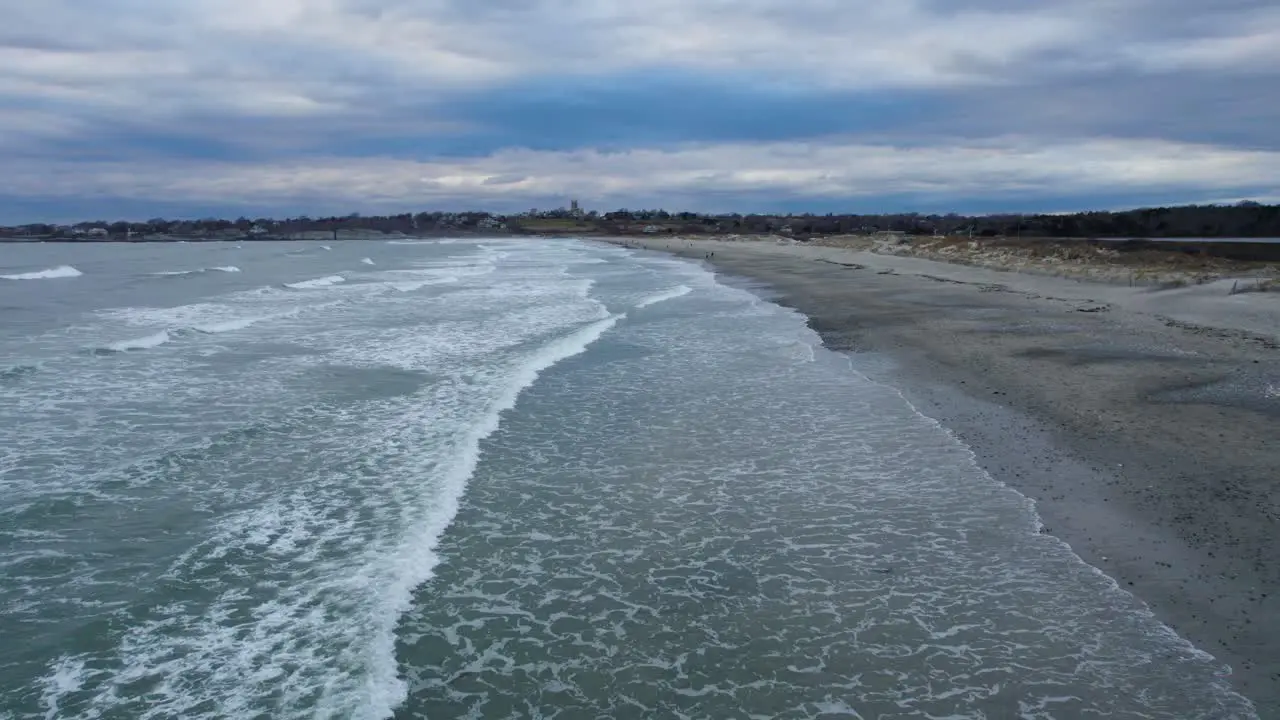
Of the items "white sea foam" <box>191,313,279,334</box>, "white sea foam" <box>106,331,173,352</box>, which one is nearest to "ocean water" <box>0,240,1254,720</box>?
"white sea foam" <box>106,331,173,352</box>

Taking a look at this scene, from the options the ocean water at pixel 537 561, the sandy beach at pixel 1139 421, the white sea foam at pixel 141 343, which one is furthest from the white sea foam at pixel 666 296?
the ocean water at pixel 537 561

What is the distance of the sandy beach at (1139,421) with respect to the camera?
638cm

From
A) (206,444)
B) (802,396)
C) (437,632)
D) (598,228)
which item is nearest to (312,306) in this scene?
(206,444)

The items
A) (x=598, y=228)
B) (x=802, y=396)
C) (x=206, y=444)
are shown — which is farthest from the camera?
(x=598, y=228)

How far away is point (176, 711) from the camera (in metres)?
5.15

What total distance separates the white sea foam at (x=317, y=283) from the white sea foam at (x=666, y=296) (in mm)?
17659

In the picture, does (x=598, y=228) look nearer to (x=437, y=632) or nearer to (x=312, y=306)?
(x=312, y=306)

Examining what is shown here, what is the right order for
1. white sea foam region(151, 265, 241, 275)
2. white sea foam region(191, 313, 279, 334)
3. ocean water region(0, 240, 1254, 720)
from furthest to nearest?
1. white sea foam region(151, 265, 241, 275)
2. white sea foam region(191, 313, 279, 334)
3. ocean water region(0, 240, 1254, 720)

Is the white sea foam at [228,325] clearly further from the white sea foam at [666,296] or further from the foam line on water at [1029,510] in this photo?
the foam line on water at [1029,510]

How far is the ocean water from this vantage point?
5.31m

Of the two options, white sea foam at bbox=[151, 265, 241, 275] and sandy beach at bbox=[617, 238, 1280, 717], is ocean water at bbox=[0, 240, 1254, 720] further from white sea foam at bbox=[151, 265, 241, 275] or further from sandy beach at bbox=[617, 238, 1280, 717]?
white sea foam at bbox=[151, 265, 241, 275]

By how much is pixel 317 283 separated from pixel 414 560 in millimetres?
39150

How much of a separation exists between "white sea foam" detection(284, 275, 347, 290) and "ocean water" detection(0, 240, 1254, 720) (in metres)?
25.5

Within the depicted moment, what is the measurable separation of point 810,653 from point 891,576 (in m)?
1.54
